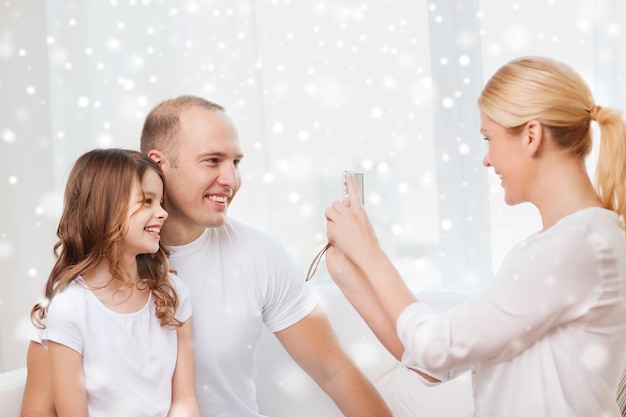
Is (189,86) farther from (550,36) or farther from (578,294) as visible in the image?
(578,294)

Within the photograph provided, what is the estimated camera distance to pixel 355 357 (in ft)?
6.18

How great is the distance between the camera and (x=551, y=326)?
1.15 metres

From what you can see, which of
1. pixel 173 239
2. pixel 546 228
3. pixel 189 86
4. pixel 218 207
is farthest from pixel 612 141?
pixel 189 86

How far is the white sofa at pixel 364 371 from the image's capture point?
1.78m

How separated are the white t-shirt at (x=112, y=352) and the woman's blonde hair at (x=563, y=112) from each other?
2.81 ft

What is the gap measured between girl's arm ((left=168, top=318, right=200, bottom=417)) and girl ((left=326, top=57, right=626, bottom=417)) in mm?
527

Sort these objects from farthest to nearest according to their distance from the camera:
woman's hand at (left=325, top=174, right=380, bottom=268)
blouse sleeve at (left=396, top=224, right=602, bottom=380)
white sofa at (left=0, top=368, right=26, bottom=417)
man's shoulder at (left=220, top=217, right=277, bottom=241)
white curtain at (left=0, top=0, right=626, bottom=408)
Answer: white curtain at (left=0, top=0, right=626, bottom=408), man's shoulder at (left=220, top=217, right=277, bottom=241), white sofa at (left=0, top=368, right=26, bottom=417), woman's hand at (left=325, top=174, right=380, bottom=268), blouse sleeve at (left=396, top=224, right=602, bottom=380)

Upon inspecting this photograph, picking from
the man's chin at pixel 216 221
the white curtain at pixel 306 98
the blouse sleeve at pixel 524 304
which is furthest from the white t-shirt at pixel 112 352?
the white curtain at pixel 306 98

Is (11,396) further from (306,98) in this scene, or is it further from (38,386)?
(306,98)

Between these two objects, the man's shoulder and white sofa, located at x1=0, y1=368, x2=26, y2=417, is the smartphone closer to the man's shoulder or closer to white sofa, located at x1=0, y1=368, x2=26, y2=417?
the man's shoulder

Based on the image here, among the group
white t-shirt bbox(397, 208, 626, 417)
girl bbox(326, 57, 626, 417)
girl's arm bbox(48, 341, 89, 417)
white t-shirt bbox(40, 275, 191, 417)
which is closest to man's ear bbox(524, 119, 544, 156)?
girl bbox(326, 57, 626, 417)

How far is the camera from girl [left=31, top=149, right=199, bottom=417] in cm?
147

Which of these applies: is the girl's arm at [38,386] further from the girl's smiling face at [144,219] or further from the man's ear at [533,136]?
the man's ear at [533,136]

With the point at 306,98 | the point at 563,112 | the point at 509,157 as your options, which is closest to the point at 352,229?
the point at 509,157
